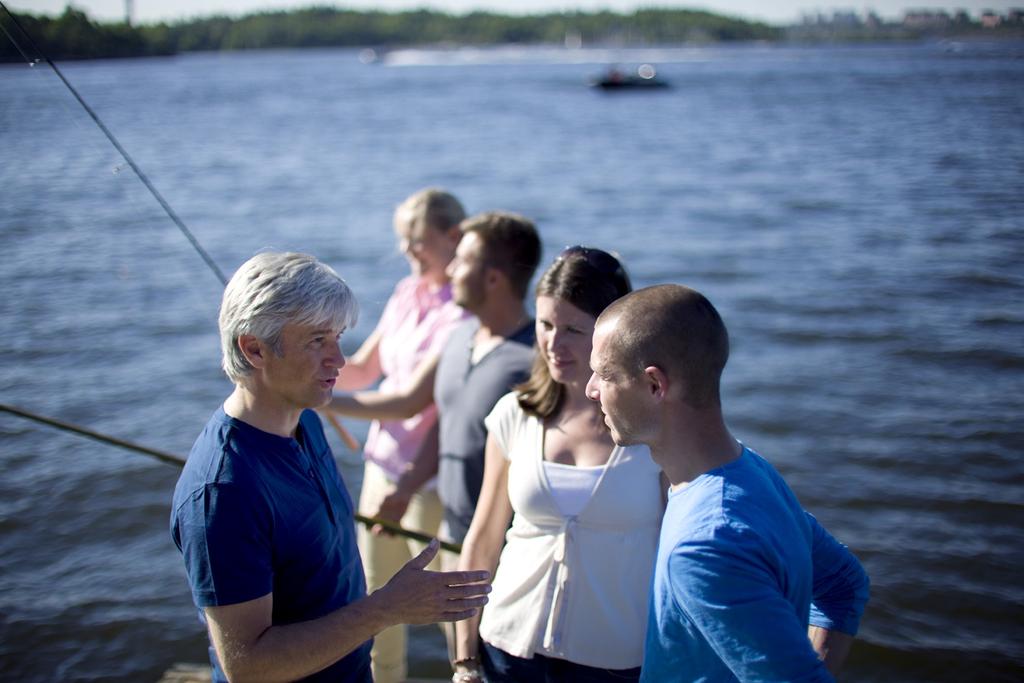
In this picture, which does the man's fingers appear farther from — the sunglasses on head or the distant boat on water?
the distant boat on water

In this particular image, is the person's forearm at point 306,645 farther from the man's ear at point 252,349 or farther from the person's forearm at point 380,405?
the person's forearm at point 380,405

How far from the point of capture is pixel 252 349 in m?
2.41

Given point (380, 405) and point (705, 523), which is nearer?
point (705, 523)

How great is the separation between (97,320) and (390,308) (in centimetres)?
851

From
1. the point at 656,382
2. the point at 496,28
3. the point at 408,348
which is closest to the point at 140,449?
the point at 408,348

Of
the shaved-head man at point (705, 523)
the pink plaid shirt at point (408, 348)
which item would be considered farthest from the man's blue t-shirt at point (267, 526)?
the pink plaid shirt at point (408, 348)

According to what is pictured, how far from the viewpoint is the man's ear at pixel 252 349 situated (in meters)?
2.40

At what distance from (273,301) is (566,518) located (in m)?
1.05

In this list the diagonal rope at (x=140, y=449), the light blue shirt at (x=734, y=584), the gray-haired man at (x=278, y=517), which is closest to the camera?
the light blue shirt at (x=734, y=584)

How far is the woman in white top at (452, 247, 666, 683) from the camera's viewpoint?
274 cm

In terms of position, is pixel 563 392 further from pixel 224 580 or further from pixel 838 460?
pixel 838 460

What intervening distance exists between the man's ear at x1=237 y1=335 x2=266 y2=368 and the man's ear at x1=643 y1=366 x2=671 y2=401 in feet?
3.20

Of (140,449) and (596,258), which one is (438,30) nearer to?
(140,449)

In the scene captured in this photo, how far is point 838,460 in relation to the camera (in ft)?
27.1
